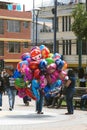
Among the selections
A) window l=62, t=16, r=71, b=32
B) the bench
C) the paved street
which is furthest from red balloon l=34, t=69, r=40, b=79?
window l=62, t=16, r=71, b=32

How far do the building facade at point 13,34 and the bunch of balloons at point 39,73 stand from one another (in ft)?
169

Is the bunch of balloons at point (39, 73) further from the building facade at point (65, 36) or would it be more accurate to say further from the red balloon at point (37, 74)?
the building facade at point (65, 36)

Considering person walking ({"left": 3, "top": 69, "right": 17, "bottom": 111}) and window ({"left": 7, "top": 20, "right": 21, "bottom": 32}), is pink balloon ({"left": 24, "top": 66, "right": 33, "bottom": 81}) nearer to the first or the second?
person walking ({"left": 3, "top": 69, "right": 17, "bottom": 111})

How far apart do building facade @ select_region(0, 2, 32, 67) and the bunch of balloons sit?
51.6 metres

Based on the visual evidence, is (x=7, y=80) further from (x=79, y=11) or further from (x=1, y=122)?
(x=79, y=11)

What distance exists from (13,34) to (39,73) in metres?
54.5

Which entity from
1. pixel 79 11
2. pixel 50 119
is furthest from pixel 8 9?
pixel 50 119

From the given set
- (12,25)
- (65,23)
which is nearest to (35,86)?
(65,23)

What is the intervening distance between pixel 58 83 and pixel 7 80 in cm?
348

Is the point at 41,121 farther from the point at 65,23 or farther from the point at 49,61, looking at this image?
the point at 65,23

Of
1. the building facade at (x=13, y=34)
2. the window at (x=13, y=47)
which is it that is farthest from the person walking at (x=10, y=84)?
the window at (x=13, y=47)

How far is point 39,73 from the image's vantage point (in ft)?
59.0

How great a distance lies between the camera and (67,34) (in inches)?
2613

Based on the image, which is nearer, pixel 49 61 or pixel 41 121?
pixel 41 121
